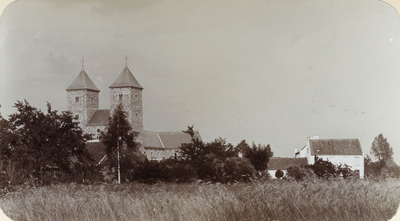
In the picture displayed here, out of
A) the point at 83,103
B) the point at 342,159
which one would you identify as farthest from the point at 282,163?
the point at 83,103

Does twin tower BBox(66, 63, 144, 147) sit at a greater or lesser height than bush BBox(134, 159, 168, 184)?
greater

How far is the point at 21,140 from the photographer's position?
17.5 m

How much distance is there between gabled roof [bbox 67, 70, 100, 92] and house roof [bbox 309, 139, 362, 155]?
654cm

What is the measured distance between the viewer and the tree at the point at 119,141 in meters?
17.6

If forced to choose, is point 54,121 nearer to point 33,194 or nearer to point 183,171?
point 183,171

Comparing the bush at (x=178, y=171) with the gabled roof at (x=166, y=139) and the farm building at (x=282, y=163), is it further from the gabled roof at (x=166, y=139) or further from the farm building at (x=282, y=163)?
the farm building at (x=282, y=163)

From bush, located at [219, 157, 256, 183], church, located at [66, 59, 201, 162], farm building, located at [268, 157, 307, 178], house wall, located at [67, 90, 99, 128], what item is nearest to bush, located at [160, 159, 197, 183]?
bush, located at [219, 157, 256, 183]

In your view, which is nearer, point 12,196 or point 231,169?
point 12,196

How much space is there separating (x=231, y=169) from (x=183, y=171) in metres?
1.29

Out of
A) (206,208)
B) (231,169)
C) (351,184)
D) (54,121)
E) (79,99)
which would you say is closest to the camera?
(206,208)

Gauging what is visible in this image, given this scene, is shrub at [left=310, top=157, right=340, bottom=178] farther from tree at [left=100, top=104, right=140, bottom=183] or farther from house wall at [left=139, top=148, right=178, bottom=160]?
tree at [left=100, top=104, right=140, bottom=183]

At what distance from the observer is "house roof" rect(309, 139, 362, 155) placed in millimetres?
16034

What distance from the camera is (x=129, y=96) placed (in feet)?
59.3

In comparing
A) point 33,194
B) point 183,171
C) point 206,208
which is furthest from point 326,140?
point 33,194
